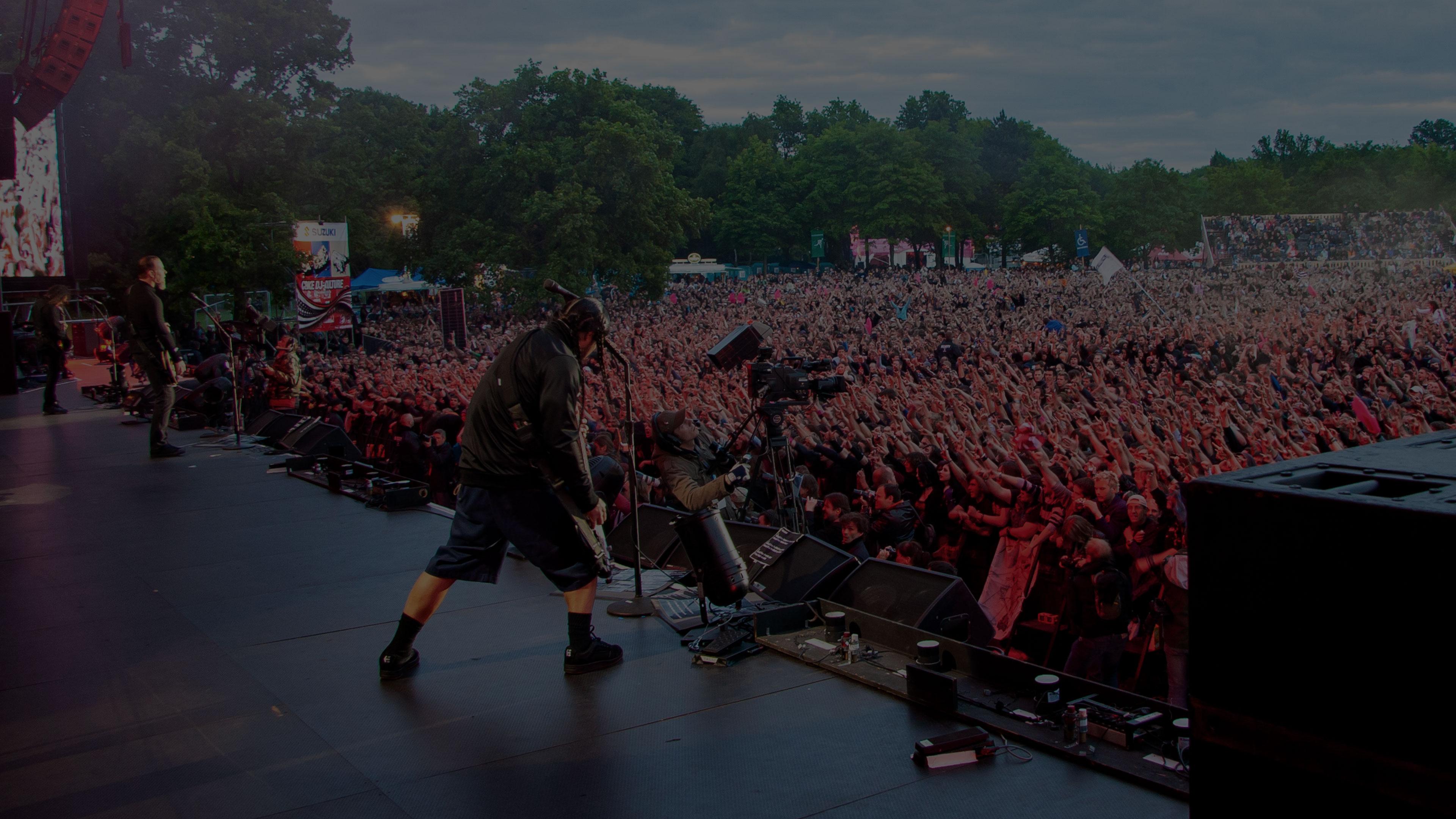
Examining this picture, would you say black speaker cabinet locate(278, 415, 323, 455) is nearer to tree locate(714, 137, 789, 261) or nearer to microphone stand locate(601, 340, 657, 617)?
microphone stand locate(601, 340, 657, 617)

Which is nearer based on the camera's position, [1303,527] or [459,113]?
[1303,527]

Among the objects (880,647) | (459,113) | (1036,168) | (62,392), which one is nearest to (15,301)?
(62,392)

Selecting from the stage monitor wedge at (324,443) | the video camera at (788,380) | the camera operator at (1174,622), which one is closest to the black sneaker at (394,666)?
the video camera at (788,380)

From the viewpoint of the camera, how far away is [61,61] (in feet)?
45.4

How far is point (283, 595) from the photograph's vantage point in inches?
188

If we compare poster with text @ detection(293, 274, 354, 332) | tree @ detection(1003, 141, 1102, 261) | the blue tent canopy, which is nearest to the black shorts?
poster with text @ detection(293, 274, 354, 332)

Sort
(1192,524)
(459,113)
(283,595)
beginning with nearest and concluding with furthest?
(1192,524), (283,595), (459,113)

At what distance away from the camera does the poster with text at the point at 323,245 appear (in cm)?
2100

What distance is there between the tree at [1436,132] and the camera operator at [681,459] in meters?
100

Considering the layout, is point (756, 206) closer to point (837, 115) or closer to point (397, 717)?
point (837, 115)

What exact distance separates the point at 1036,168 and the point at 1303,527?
2367 inches

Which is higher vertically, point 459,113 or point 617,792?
Answer: point 459,113

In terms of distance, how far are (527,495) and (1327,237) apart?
5267 centimetres

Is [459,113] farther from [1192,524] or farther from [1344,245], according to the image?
[1344,245]
